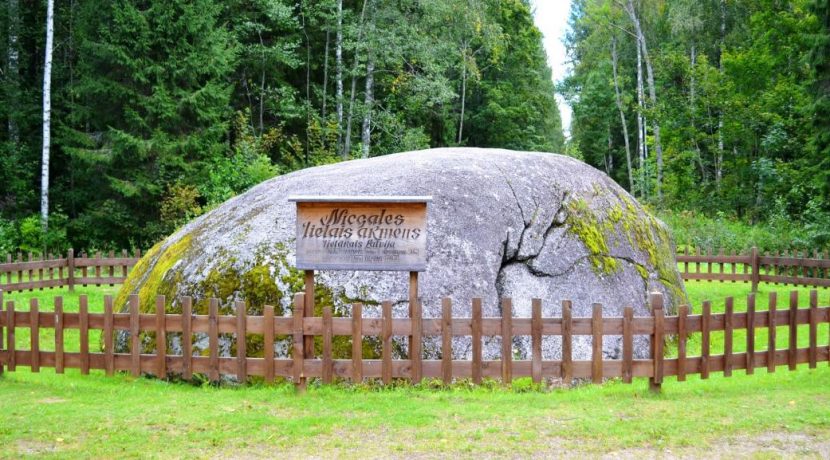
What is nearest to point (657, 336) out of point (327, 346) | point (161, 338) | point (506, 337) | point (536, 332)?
point (536, 332)

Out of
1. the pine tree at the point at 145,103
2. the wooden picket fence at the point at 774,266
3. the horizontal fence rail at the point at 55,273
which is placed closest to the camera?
the horizontal fence rail at the point at 55,273

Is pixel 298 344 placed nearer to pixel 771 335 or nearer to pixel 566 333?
pixel 566 333

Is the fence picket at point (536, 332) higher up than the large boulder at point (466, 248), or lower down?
lower down

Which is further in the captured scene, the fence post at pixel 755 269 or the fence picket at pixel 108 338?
the fence post at pixel 755 269

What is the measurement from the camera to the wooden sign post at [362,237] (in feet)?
28.0

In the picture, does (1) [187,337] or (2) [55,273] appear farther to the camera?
(2) [55,273]

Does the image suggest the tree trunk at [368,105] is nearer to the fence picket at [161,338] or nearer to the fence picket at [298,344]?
the fence picket at [161,338]

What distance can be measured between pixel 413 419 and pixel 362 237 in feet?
7.57

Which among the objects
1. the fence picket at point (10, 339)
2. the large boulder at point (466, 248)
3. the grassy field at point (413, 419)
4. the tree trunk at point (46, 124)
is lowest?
the grassy field at point (413, 419)

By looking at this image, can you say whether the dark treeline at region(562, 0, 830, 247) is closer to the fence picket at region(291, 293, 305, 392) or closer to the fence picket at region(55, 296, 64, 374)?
the fence picket at region(291, 293, 305, 392)

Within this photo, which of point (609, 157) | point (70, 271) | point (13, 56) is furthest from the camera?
point (609, 157)

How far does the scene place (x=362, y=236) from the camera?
28.0 feet

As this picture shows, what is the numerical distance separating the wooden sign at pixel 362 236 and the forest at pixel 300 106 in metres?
17.0

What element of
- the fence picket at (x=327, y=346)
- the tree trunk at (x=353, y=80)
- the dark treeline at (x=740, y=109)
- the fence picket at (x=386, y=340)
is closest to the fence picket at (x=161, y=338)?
A: the fence picket at (x=327, y=346)
